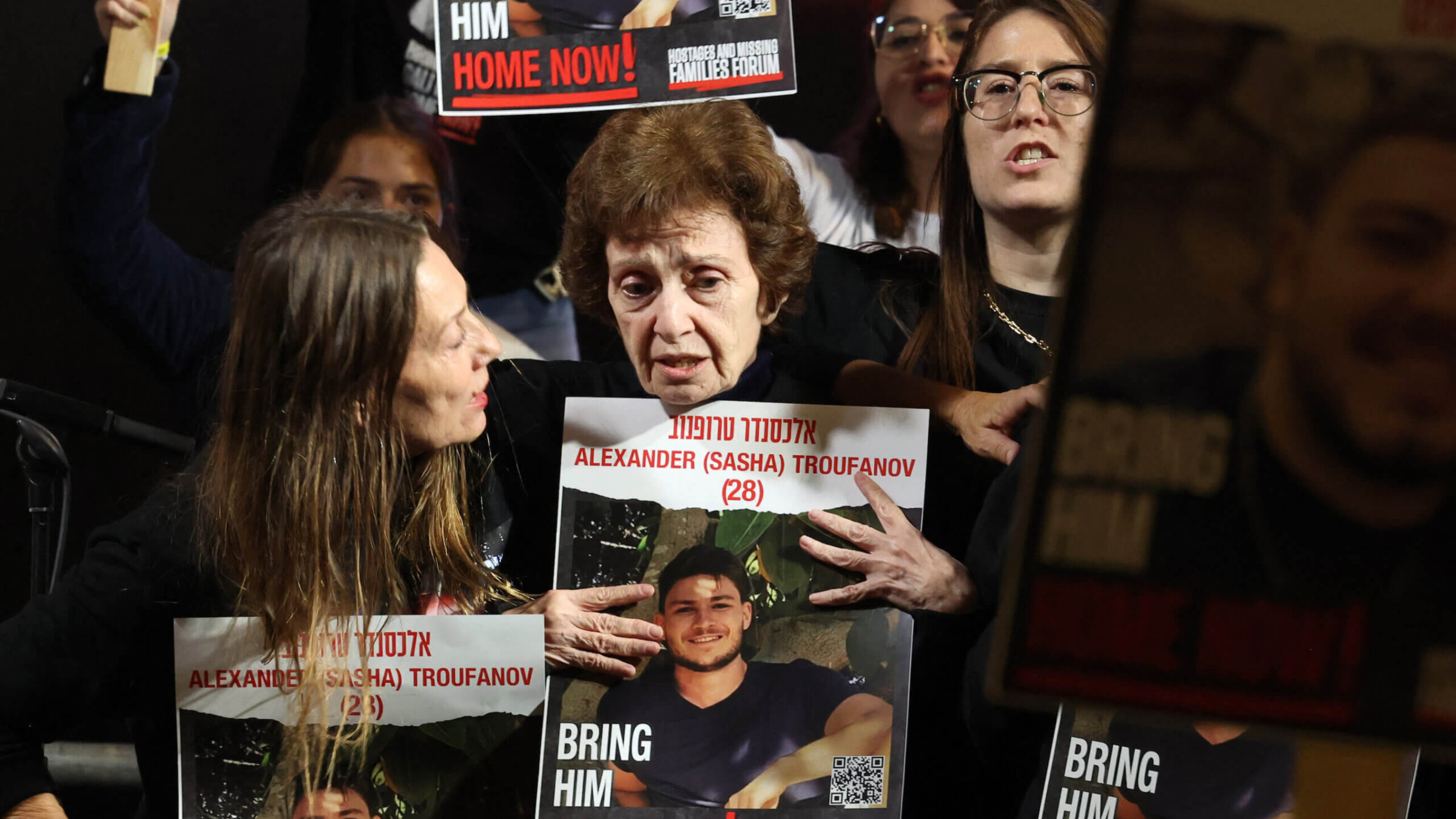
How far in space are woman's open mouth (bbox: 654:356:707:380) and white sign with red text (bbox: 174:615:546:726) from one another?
0.31 metres

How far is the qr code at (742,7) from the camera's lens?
1.57m

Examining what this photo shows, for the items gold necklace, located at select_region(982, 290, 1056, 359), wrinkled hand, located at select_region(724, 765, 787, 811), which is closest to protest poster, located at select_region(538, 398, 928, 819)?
wrinkled hand, located at select_region(724, 765, 787, 811)

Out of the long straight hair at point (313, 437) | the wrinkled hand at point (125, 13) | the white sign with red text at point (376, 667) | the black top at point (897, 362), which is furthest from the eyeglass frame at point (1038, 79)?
the wrinkled hand at point (125, 13)

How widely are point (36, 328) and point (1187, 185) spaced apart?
2.13 meters

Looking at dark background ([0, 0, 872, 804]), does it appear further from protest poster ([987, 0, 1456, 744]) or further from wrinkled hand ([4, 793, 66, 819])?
protest poster ([987, 0, 1456, 744])

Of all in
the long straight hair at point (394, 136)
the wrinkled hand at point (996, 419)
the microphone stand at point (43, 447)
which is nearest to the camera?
the wrinkled hand at point (996, 419)

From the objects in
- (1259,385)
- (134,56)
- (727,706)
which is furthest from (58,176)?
(1259,385)

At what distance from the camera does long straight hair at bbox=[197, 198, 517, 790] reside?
126cm

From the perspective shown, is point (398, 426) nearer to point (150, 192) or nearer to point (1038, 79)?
point (1038, 79)

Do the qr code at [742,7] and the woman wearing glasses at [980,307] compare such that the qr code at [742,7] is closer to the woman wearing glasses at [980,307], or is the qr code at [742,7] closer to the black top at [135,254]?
the woman wearing glasses at [980,307]

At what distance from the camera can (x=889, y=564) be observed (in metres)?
1.34

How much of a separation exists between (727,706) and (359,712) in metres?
0.41

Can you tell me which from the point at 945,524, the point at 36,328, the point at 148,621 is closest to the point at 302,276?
the point at 148,621

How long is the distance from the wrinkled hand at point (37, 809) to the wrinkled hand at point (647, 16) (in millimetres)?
1148
